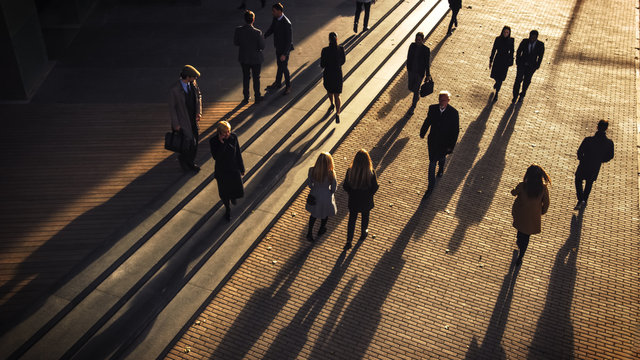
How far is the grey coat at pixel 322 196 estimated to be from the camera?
8.61 m

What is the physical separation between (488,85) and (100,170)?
10.1 meters

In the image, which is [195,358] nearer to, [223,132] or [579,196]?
[223,132]

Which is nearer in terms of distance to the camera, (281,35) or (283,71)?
(281,35)

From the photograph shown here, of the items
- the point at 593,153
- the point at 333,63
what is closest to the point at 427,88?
the point at 333,63

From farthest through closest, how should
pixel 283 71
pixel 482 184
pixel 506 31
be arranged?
pixel 506 31 < pixel 283 71 < pixel 482 184

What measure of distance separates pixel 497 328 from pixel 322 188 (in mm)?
3350

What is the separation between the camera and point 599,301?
841cm

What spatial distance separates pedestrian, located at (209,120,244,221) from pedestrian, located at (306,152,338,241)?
3.94 ft

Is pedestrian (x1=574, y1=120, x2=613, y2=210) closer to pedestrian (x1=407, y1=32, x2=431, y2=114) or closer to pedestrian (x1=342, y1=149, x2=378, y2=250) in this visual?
pedestrian (x1=407, y1=32, x2=431, y2=114)

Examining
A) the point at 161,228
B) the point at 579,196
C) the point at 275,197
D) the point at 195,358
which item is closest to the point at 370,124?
the point at 275,197

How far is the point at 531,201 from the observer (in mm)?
8281

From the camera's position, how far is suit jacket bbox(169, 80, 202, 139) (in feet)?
31.1

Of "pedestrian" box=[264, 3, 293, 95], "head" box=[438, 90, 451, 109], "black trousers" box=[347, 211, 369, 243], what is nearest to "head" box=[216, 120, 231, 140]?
"black trousers" box=[347, 211, 369, 243]

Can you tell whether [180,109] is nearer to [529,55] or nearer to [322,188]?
[322,188]
